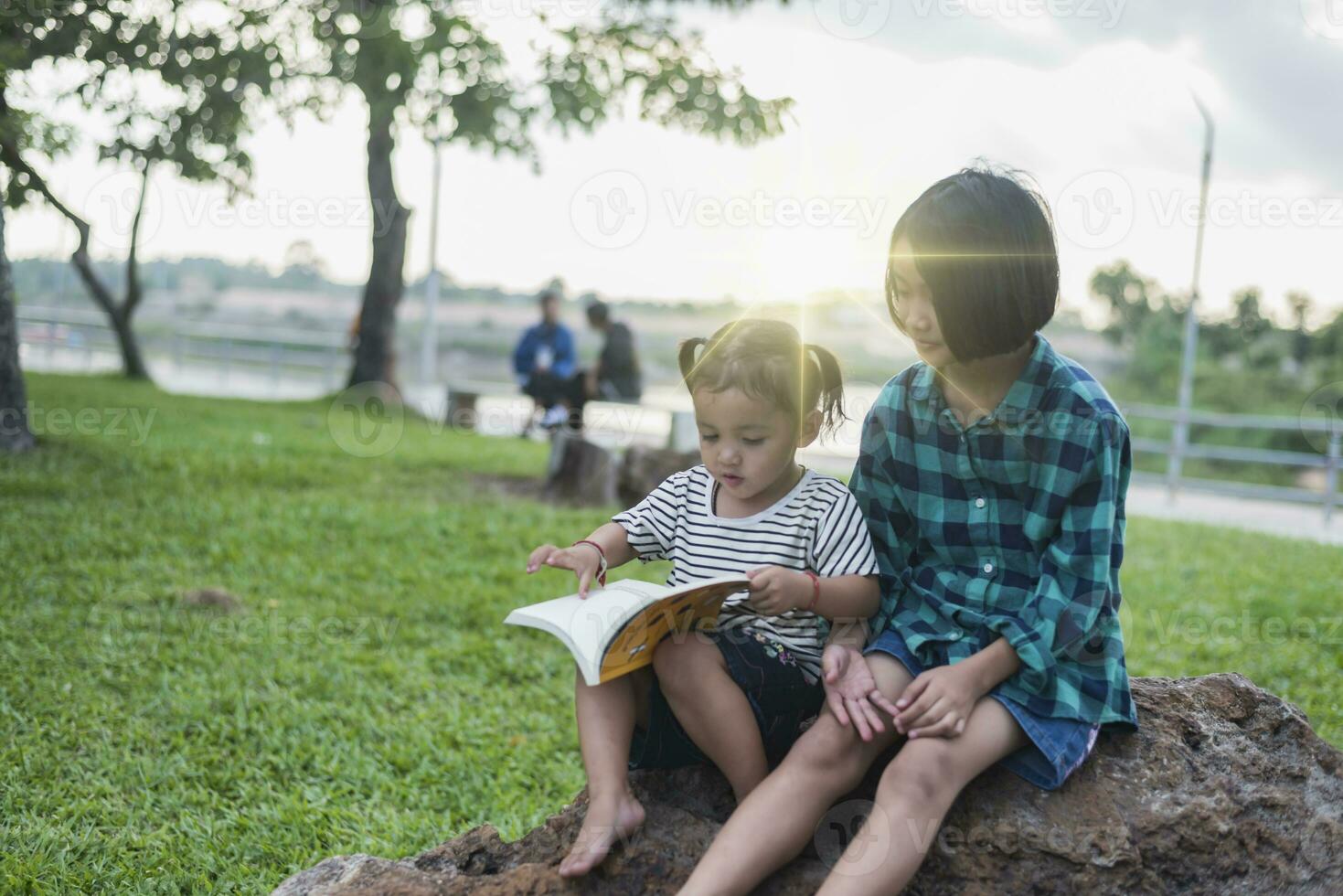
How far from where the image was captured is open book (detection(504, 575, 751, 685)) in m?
1.73

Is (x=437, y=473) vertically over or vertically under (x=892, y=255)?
under

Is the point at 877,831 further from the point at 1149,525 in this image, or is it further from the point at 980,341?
the point at 1149,525

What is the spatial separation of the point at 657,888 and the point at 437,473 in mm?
6471

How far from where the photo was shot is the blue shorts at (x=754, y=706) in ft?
6.31

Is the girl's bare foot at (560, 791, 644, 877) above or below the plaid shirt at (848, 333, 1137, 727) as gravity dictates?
below

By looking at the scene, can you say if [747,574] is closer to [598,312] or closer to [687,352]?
[687,352]

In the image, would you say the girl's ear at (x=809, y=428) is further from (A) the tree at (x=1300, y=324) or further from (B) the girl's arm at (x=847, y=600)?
(A) the tree at (x=1300, y=324)

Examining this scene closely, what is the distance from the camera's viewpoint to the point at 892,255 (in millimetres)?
1937

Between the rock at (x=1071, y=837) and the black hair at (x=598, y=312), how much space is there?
7.71m

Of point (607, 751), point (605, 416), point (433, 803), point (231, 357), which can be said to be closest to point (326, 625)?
point (433, 803)

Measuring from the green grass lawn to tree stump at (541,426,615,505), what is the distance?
0.38m

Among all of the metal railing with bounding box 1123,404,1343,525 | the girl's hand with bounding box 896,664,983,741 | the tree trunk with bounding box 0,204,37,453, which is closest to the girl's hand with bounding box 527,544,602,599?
the girl's hand with bounding box 896,664,983,741

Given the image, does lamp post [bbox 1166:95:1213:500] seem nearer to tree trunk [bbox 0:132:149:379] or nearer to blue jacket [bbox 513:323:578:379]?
blue jacket [bbox 513:323:578:379]

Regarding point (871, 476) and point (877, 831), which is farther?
point (871, 476)
